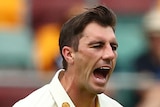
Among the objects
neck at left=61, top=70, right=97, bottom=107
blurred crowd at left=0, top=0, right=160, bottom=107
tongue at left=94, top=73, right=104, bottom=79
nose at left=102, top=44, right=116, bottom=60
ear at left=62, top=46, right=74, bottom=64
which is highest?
ear at left=62, top=46, right=74, bottom=64

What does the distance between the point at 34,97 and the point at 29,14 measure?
3.90 metres

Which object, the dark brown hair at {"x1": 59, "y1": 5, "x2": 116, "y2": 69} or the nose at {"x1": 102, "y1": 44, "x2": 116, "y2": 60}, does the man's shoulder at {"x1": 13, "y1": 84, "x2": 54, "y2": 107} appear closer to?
the dark brown hair at {"x1": 59, "y1": 5, "x2": 116, "y2": 69}

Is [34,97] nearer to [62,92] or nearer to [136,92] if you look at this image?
[62,92]

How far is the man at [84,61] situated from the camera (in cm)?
484

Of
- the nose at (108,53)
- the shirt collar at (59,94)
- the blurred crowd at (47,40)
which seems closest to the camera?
the nose at (108,53)

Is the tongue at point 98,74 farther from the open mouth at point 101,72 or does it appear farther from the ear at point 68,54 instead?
the ear at point 68,54

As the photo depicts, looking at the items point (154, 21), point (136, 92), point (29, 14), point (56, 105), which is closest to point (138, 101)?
point (136, 92)

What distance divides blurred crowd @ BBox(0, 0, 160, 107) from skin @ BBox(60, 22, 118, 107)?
2.02 m

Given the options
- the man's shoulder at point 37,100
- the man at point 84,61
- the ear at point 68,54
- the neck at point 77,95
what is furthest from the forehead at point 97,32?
the man's shoulder at point 37,100

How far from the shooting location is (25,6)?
8.77 meters

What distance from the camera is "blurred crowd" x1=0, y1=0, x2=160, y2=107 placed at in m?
7.38

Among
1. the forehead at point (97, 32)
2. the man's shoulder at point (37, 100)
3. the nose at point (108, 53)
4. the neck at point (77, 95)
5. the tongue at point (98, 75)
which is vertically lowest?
the neck at point (77, 95)

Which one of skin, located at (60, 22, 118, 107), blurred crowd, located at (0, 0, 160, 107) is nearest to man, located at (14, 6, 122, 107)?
skin, located at (60, 22, 118, 107)

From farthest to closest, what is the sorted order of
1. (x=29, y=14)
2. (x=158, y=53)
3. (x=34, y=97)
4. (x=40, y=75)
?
1. (x=29, y=14)
2. (x=40, y=75)
3. (x=158, y=53)
4. (x=34, y=97)
